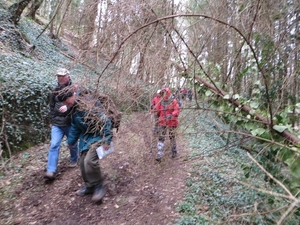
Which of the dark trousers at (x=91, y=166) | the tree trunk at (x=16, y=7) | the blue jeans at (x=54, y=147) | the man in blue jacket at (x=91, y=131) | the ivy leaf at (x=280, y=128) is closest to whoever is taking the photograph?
the ivy leaf at (x=280, y=128)

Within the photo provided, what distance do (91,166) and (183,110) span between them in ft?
5.37

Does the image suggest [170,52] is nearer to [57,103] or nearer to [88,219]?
[57,103]

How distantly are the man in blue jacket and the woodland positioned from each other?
0.96 ft

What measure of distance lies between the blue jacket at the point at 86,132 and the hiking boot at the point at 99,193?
2.29 feet

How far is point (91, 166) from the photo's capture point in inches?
146

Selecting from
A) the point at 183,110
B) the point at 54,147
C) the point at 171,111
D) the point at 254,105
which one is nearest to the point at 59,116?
the point at 54,147

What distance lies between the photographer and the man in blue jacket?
3.56m

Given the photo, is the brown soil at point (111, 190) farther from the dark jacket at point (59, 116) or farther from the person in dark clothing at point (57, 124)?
the dark jacket at point (59, 116)

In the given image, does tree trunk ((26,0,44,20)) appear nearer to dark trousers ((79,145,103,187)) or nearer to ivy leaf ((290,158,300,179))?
dark trousers ((79,145,103,187))

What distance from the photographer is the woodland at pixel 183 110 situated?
9.47ft

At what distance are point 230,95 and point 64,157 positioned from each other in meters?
4.14

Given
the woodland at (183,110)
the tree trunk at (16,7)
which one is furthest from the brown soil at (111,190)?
the tree trunk at (16,7)

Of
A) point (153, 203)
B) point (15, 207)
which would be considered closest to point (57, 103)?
point (15, 207)

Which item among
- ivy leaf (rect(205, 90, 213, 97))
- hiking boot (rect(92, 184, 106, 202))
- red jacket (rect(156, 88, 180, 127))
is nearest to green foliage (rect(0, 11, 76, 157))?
hiking boot (rect(92, 184, 106, 202))
